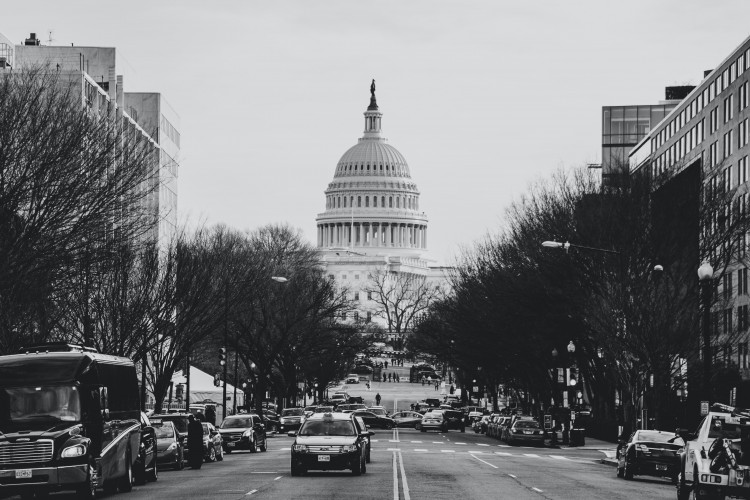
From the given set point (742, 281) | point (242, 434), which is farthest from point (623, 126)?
point (242, 434)

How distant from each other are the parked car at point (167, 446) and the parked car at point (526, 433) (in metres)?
28.8

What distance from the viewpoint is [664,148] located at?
114750 millimetres

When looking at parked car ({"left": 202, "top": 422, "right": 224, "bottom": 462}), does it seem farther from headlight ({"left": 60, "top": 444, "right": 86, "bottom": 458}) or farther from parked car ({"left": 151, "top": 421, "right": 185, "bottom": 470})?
headlight ({"left": 60, "top": 444, "right": 86, "bottom": 458})

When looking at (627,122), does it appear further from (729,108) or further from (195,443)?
(195,443)

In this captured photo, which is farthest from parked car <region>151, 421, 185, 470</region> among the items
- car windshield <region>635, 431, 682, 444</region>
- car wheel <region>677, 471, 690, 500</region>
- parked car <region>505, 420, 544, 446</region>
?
parked car <region>505, 420, 544, 446</region>

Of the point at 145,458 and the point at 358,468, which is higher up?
the point at 145,458

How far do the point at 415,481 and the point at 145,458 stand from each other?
20.0ft

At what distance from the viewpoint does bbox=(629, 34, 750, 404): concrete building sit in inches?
2638

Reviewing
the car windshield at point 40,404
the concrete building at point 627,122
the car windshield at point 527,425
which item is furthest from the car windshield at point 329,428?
the concrete building at point 627,122

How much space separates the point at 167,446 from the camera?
4141 cm

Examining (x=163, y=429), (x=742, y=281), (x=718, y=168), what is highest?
(x=718, y=168)

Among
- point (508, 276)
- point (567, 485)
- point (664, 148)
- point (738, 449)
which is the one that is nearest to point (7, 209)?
point (567, 485)

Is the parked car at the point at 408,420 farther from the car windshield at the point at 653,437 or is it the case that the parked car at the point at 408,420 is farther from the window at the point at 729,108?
the car windshield at the point at 653,437

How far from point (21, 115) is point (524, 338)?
1865 inches
